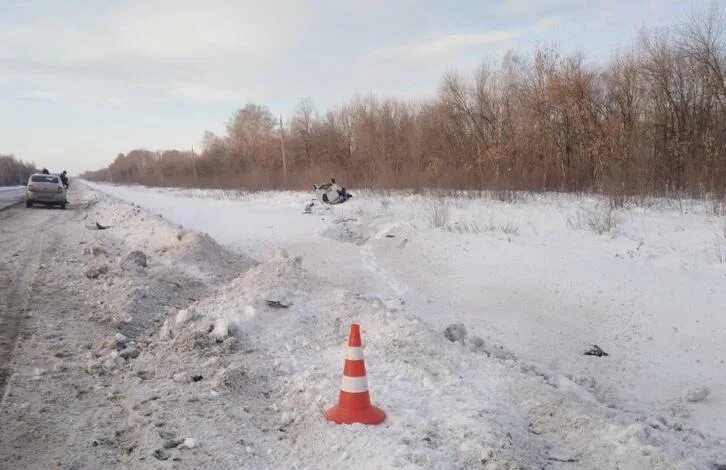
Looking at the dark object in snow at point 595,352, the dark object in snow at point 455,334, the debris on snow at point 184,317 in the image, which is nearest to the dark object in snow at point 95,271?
the debris on snow at point 184,317

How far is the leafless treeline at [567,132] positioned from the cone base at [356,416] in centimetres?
1503

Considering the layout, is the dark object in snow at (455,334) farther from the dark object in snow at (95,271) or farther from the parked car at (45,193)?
the parked car at (45,193)

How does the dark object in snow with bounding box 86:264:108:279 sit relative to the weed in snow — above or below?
below

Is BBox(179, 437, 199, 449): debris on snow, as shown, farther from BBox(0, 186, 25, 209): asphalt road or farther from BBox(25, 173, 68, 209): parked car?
BBox(0, 186, 25, 209): asphalt road

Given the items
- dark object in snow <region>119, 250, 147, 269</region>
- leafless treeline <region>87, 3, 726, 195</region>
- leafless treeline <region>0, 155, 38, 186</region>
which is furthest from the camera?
leafless treeline <region>0, 155, 38, 186</region>

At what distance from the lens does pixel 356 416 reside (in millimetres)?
4066

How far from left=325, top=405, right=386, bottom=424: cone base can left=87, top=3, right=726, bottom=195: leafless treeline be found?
1503 centimetres

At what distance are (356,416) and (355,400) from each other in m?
0.11

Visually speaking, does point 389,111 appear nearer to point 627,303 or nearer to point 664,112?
point 664,112

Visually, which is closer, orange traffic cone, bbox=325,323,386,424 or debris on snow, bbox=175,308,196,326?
orange traffic cone, bbox=325,323,386,424

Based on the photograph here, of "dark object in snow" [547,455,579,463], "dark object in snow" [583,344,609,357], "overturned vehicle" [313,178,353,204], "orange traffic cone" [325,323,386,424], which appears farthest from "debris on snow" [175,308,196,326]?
"overturned vehicle" [313,178,353,204]

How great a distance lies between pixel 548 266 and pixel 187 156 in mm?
94509

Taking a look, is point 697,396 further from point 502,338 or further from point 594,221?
point 594,221

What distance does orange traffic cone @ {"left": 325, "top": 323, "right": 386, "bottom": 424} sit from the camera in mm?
4074
